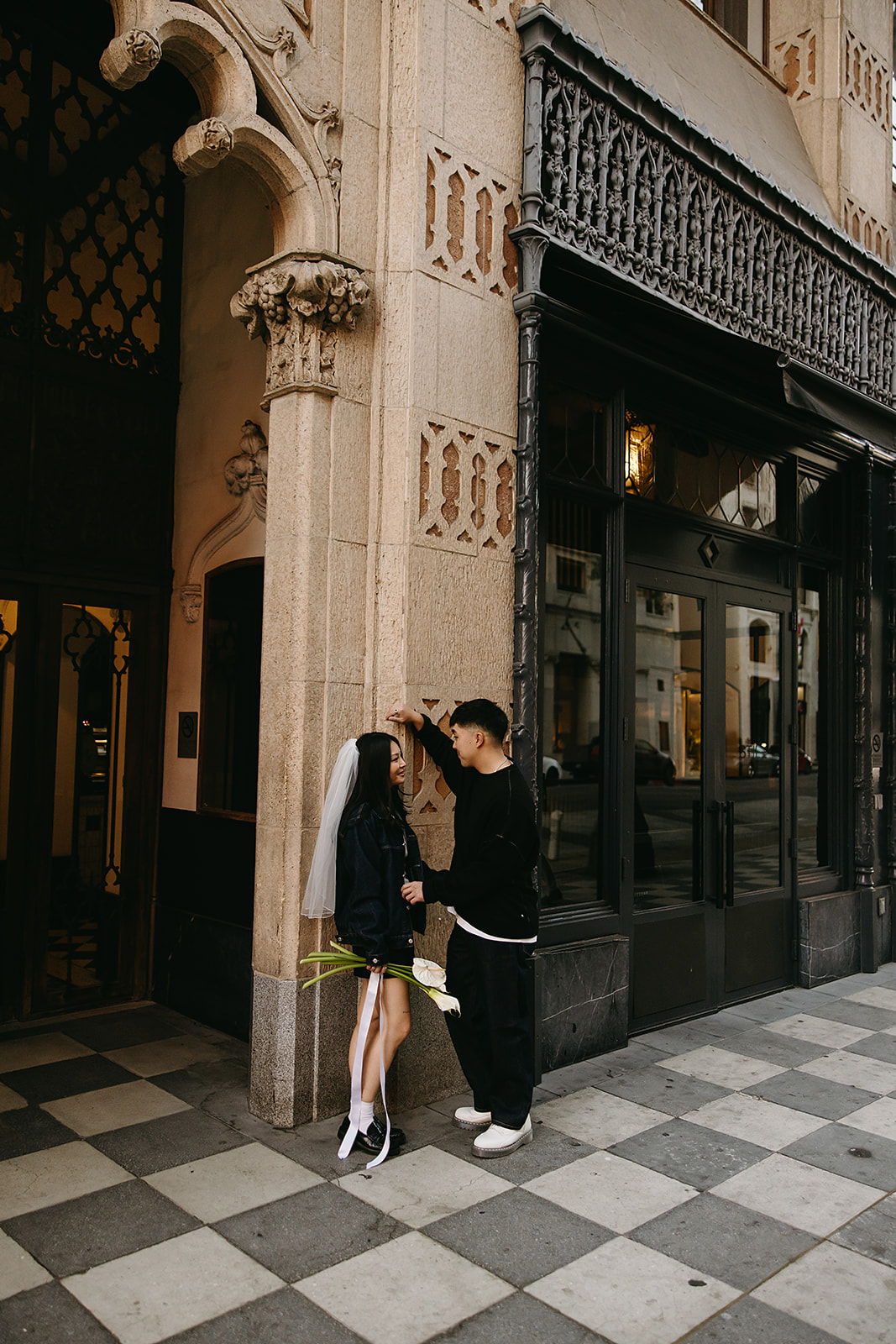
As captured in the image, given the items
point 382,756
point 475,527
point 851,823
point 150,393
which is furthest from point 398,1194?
point 851,823

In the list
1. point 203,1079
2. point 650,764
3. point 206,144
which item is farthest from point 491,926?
point 206,144

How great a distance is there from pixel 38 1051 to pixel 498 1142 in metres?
2.87

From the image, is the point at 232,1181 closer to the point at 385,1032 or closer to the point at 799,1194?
the point at 385,1032

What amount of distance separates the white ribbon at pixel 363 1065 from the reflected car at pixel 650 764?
266cm

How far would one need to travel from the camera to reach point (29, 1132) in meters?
4.63

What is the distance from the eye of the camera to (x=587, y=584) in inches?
251

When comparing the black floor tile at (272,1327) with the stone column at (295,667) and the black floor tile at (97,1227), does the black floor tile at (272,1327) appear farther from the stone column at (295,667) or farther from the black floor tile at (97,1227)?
the stone column at (295,667)

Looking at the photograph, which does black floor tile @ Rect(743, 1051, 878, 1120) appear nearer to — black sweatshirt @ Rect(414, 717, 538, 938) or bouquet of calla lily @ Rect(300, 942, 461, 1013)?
black sweatshirt @ Rect(414, 717, 538, 938)

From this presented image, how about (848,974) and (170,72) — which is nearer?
(170,72)

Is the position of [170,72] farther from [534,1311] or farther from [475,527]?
[534,1311]

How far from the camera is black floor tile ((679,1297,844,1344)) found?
3164 millimetres

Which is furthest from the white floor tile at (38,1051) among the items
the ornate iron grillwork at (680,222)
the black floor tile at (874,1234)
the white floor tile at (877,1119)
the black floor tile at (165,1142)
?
the ornate iron grillwork at (680,222)

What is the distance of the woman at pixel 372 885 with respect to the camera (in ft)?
14.5

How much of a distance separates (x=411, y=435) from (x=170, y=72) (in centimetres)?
347
